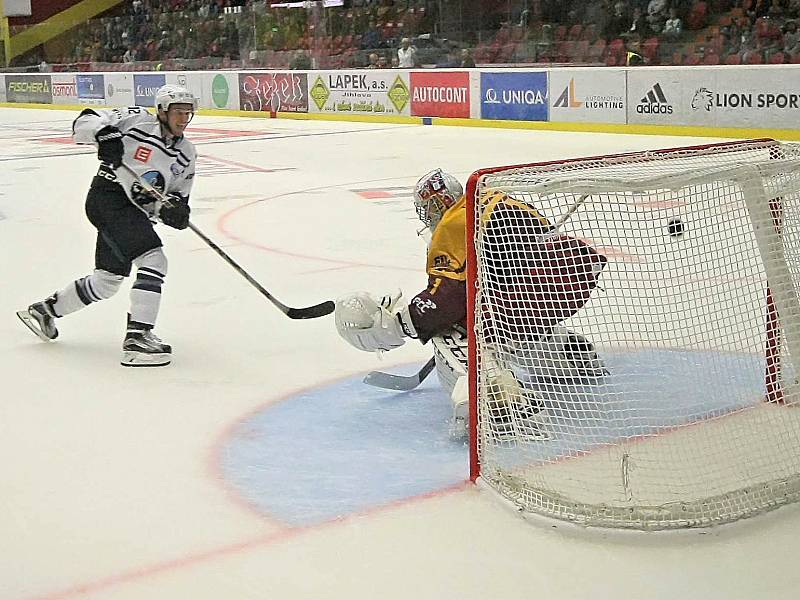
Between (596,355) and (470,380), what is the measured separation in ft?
1.56

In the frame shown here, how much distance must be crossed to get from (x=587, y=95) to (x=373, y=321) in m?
9.56

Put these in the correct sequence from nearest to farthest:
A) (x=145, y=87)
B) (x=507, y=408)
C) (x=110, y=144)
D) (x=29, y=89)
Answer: (x=507, y=408)
(x=110, y=144)
(x=145, y=87)
(x=29, y=89)

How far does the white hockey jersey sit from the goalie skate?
0.61 metres

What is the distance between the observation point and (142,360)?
3.67 meters

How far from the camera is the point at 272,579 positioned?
2.08 meters

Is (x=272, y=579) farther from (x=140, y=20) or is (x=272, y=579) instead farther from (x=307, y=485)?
(x=140, y=20)

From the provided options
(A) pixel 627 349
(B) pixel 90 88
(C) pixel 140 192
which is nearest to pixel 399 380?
(A) pixel 627 349

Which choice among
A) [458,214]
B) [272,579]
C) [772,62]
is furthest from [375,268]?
[772,62]

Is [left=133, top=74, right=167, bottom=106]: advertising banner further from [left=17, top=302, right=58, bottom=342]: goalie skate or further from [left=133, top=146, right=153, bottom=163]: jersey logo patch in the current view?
[left=133, top=146, right=153, bottom=163]: jersey logo patch

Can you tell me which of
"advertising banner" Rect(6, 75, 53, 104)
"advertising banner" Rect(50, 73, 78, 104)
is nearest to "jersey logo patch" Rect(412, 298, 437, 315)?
"advertising banner" Rect(50, 73, 78, 104)

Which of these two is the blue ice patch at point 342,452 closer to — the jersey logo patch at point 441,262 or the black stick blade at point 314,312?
the jersey logo patch at point 441,262

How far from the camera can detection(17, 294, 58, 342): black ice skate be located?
13.1ft

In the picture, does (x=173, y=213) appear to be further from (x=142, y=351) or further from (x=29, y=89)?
(x=29, y=89)

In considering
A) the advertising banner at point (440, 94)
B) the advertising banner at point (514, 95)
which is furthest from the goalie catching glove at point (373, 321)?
the advertising banner at point (440, 94)
